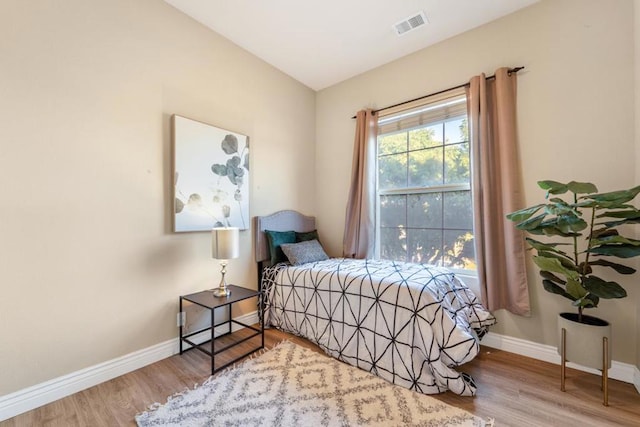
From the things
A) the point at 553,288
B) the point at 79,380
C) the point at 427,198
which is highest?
the point at 427,198

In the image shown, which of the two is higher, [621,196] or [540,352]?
[621,196]

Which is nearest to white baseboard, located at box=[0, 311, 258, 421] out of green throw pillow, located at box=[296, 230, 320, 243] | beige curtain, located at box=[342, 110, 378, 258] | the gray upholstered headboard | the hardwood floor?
the hardwood floor

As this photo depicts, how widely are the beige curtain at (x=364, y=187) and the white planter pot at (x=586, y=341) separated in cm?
169

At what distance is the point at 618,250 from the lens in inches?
60.2

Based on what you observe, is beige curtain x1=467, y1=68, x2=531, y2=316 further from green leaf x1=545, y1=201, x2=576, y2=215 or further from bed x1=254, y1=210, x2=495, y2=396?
green leaf x1=545, y1=201, x2=576, y2=215

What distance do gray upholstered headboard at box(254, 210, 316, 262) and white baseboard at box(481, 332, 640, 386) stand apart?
7.18ft

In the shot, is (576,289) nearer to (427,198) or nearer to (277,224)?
(427,198)

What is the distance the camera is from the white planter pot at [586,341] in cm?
161

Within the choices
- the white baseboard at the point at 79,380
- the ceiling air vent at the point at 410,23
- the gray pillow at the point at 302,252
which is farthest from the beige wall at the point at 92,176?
the ceiling air vent at the point at 410,23

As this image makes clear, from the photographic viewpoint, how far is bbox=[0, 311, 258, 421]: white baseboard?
1.50 m

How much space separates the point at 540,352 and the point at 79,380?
3.28 meters

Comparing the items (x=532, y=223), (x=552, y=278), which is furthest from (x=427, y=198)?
(x=552, y=278)

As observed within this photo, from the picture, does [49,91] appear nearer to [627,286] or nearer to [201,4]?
[201,4]

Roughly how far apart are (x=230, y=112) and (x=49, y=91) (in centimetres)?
129
